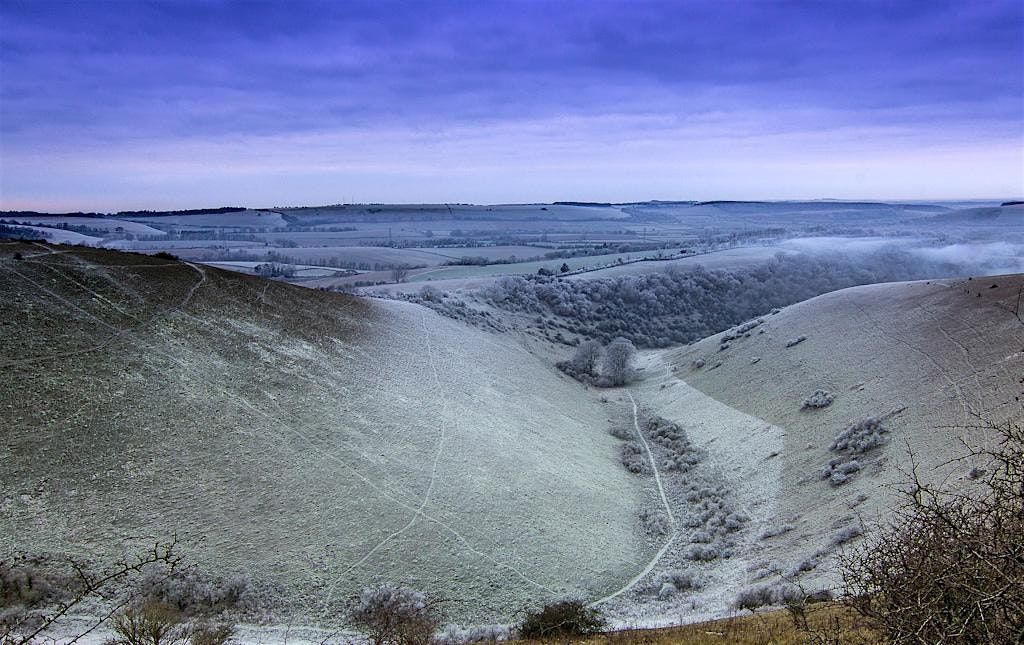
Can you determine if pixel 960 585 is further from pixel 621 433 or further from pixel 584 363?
pixel 584 363

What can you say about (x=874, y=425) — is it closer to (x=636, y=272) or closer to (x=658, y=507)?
(x=658, y=507)

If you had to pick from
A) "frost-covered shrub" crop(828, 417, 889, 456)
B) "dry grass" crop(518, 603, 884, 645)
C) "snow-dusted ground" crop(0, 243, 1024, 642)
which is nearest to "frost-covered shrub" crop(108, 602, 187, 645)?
"snow-dusted ground" crop(0, 243, 1024, 642)

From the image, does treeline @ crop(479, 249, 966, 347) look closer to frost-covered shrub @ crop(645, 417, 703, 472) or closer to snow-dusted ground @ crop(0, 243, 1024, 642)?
frost-covered shrub @ crop(645, 417, 703, 472)

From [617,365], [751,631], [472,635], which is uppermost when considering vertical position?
[751,631]

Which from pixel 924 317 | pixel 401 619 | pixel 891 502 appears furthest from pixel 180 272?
pixel 924 317

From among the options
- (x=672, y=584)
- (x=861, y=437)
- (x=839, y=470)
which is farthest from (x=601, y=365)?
(x=672, y=584)

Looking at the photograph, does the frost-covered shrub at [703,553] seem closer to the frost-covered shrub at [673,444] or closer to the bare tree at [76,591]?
the frost-covered shrub at [673,444]
